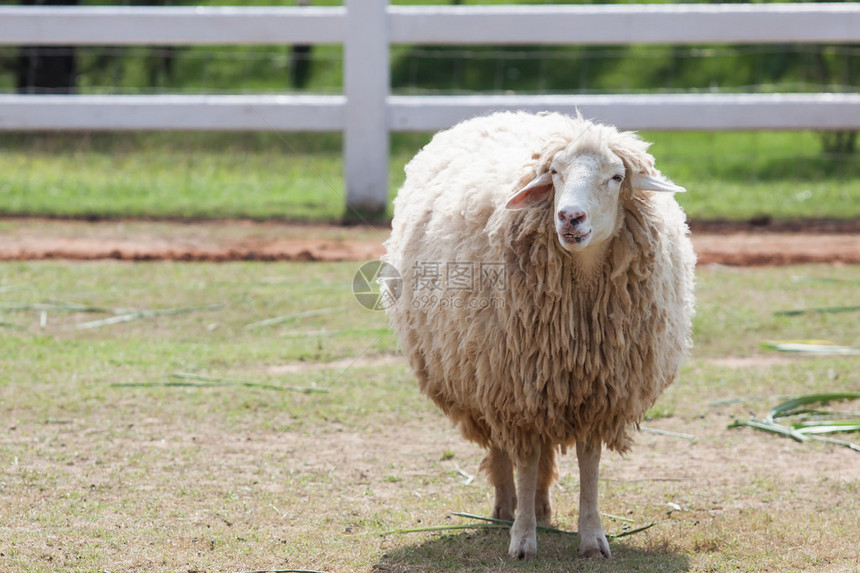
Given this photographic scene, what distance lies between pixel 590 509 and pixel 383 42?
7.25 m

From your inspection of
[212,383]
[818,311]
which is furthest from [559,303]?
[818,311]

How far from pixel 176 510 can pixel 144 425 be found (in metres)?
1.13

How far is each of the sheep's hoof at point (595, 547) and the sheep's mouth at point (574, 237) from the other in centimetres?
117

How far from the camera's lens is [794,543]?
3.82m

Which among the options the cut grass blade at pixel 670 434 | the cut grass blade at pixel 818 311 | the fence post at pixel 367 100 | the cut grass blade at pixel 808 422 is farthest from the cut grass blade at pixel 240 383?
the fence post at pixel 367 100

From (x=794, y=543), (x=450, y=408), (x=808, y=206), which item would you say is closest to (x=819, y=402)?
(x=794, y=543)

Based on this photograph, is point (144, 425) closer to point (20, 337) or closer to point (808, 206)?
point (20, 337)

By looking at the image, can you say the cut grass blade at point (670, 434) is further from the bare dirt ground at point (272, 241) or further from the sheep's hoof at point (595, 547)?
the bare dirt ground at point (272, 241)

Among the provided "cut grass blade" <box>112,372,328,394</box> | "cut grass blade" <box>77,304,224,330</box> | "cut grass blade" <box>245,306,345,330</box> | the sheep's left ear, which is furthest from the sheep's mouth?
"cut grass blade" <box>77,304,224,330</box>

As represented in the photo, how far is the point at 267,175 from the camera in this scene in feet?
40.3

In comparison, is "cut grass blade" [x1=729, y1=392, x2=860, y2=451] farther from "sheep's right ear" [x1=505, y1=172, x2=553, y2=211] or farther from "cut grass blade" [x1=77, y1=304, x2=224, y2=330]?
"cut grass blade" [x1=77, y1=304, x2=224, y2=330]

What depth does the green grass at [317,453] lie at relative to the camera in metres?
3.78

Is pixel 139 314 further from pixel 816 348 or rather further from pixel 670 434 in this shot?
pixel 816 348

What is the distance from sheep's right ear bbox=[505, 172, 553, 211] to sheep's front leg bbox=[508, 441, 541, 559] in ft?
3.06
